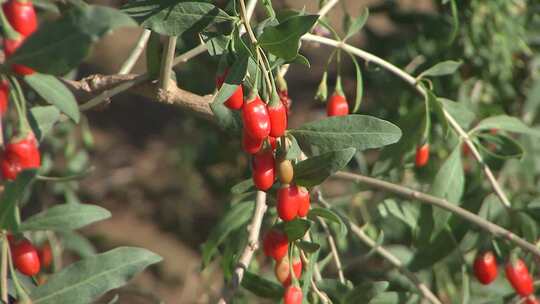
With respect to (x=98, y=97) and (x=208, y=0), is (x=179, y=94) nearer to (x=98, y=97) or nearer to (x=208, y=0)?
(x=98, y=97)

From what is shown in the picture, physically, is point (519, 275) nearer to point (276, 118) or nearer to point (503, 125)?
point (503, 125)

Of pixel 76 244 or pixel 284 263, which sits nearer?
pixel 284 263

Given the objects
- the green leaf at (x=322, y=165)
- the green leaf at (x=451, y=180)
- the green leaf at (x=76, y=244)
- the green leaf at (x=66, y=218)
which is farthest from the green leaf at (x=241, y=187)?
the green leaf at (x=76, y=244)

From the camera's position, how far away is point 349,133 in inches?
60.4

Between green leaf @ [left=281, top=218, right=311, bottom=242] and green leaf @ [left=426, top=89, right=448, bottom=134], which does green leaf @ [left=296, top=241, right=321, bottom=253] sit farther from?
green leaf @ [left=426, top=89, right=448, bottom=134]

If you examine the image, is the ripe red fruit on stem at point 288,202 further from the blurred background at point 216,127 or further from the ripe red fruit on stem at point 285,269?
the blurred background at point 216,127

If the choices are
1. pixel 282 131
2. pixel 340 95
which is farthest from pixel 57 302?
pixel 340 95

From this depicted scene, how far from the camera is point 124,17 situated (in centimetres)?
109

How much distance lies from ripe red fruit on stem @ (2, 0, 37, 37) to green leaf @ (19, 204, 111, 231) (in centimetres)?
30

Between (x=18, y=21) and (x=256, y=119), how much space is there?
14.3 inches

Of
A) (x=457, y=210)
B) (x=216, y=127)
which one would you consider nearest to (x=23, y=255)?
(x=457, y=210)

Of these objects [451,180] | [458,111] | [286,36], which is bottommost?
[451,180]

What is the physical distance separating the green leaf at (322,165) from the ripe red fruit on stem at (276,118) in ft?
0.28

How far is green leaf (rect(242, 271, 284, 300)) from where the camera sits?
187 cm
